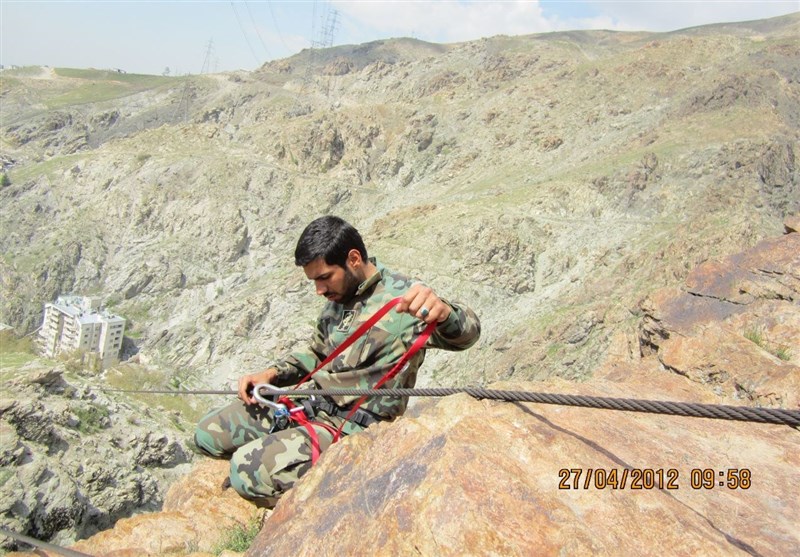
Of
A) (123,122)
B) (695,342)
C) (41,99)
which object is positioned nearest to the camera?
(695,342)

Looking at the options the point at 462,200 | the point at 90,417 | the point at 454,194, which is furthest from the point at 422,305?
the point at 454,194

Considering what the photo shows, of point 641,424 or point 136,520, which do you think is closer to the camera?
point 641,424

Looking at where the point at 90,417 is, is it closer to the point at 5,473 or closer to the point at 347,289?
the point at 5,473

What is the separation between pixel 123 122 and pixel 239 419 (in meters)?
100

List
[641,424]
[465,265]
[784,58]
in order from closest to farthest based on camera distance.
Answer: [641,424] → [465,265] → [784,58]

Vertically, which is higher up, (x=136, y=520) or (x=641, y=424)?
(x=641, y=424)

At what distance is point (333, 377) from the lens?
4020 millimetres

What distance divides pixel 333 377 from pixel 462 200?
1639 inches

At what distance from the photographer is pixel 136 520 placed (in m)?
4.38

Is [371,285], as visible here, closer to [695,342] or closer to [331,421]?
[331,421]

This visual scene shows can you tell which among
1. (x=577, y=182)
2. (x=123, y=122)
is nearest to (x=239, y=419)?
(x=577, y=182)

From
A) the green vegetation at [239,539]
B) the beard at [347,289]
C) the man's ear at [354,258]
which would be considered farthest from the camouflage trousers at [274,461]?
the man's ear at [354,258]

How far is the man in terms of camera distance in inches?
144
